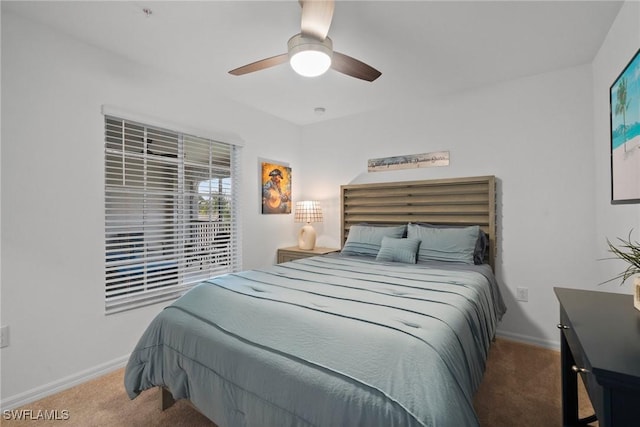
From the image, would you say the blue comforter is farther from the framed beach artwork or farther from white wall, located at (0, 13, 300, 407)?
the framed beach artwork

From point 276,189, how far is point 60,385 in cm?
262

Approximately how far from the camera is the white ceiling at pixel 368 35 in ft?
5.93

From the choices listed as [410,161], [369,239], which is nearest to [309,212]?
[369,239]

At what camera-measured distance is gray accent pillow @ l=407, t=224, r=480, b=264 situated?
8.62 feet

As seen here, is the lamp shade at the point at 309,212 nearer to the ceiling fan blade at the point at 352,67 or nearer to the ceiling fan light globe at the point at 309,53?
the ceiling fan blade at the point at 352,67

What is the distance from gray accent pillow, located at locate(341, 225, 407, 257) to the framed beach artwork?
5.33ft

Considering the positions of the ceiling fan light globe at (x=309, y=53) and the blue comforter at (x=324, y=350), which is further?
the ceiling fan light globe at (x=309, y=53)

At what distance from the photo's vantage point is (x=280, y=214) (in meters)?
3.94

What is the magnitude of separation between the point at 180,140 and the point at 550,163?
131 inches

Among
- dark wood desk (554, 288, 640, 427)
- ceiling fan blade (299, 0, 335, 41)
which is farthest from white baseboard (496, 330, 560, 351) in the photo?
ceiling fan blade (299, 0, 335, 41)

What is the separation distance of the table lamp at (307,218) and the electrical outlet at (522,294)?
2.18 metres

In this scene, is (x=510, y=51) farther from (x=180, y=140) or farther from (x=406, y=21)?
(x=180, y=140)

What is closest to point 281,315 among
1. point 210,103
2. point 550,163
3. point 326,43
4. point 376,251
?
point 326,43

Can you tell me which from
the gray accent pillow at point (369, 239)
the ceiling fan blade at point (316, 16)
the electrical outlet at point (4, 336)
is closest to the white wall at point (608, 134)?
the gray accent pillow at point (369, 239)
